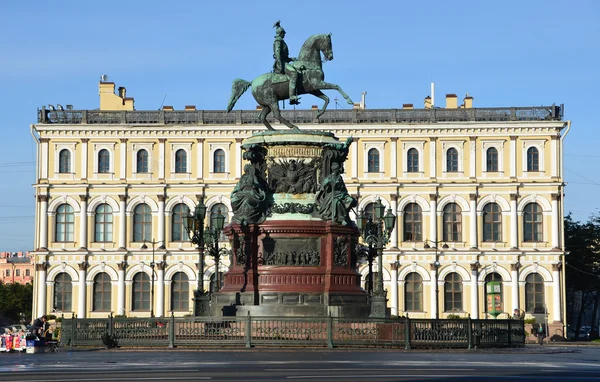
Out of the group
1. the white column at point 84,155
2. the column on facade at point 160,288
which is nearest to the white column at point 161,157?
the white column at point 84,155

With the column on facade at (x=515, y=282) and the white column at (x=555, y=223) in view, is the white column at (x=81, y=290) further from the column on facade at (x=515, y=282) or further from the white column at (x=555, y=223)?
the white column at (x=555, y=223)

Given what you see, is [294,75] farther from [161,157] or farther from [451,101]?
[451,101]

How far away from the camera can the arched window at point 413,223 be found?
85.2 metres

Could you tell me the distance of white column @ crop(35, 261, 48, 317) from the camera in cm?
8525

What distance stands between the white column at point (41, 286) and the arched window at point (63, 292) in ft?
2.54

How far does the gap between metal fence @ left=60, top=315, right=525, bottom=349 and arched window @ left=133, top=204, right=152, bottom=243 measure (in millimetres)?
50941

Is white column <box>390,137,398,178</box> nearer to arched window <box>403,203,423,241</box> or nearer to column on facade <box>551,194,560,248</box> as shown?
arched window <box>403,203,423,241</box>

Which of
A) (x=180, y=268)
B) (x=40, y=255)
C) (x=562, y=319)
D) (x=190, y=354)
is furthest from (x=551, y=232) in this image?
(x=190, y=354)

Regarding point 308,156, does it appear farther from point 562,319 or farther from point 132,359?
point 562,319

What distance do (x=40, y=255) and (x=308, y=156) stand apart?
51.2 metres

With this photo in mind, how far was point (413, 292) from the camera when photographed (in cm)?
8450

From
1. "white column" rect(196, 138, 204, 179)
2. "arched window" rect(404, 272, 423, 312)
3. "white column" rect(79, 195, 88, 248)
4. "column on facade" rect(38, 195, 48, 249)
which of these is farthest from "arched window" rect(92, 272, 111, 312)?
"arched window" rect(404, 272, 423, 312)

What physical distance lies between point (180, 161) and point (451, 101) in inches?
780

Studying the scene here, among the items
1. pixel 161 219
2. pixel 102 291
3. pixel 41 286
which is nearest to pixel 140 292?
pixel 102 291
